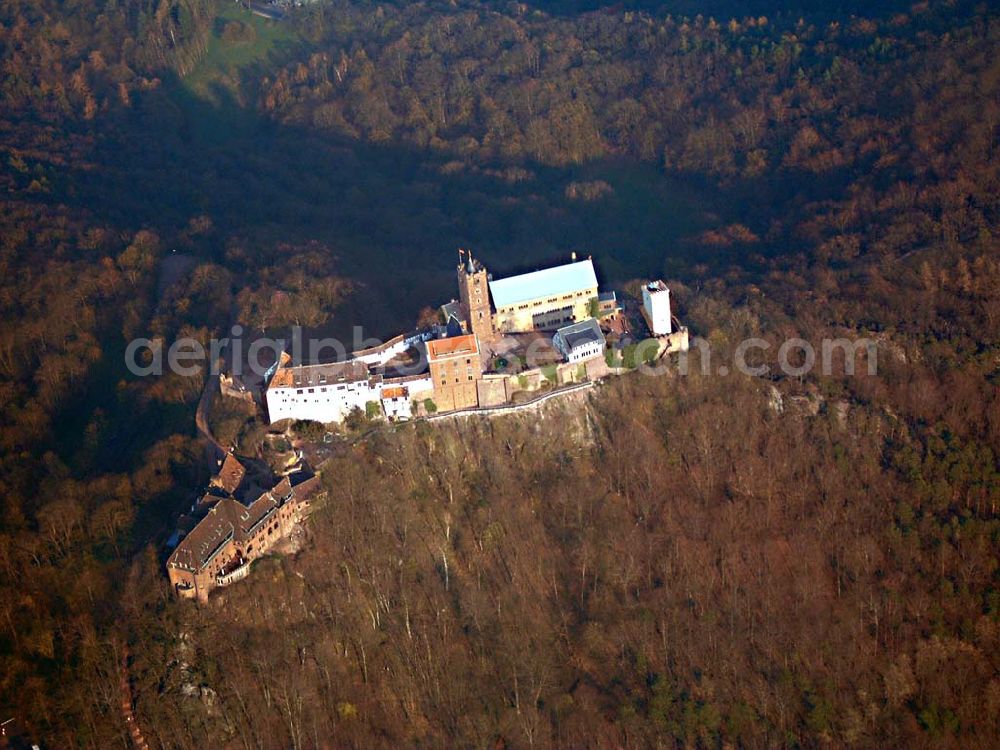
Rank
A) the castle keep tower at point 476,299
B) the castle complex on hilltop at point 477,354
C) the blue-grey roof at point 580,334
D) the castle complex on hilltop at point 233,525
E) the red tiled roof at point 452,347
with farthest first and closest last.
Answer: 1. the castle keep tower at point 476,299
2. the blue-grey roof at point 580,334
3. the red tiled roof at point 452,347
4. the castle complex on hilltop at point 477,354
5. the castle complex on hilltop at point 233,525

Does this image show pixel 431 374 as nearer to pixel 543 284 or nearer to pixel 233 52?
pixel 543 284

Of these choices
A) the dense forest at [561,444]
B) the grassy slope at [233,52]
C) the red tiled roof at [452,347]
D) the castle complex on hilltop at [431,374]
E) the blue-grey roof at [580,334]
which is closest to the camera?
the castle complex on hilltop at [431,374]

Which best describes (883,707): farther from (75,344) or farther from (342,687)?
(75,344)

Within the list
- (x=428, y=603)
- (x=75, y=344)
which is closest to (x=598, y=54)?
(x=75, y=344)

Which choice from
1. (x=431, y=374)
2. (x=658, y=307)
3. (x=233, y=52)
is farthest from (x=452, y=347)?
(x=233, y=52)

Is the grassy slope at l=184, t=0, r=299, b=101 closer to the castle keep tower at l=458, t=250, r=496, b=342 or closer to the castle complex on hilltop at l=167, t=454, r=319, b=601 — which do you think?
the castle keep tower at l=458, t=250, r=496, b=342

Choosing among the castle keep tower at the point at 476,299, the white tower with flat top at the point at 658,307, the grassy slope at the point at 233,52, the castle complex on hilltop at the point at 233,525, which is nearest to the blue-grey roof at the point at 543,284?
the castle keep tower at the point at 476,299

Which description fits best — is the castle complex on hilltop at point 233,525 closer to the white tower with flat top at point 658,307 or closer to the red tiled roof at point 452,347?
the red tiled roof at point 452,347
